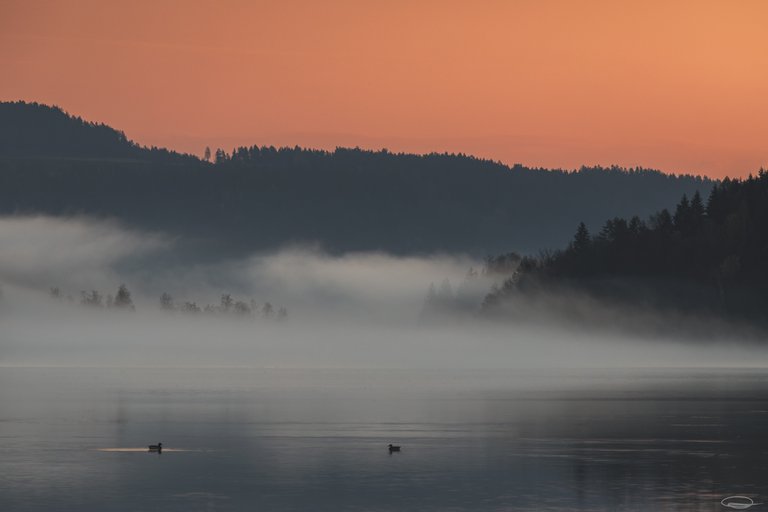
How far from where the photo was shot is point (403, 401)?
451 ft

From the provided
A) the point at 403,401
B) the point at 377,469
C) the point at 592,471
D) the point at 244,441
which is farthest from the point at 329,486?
the point at 403,401

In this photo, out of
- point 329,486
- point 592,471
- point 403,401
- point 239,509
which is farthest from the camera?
point 403,401

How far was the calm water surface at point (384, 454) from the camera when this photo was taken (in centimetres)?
6366

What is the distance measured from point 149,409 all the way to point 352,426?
26.9 meters

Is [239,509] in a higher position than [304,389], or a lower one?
lower

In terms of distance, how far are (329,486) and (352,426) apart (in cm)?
3408

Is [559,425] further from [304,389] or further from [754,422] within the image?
[304,389]

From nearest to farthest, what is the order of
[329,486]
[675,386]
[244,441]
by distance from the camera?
[329,486] → [244,441] → [675,386]

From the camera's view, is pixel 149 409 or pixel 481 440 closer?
pixel 481 440

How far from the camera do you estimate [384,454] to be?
80.2 meters

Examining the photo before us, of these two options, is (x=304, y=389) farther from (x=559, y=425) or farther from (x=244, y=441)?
(x=244, y=441)

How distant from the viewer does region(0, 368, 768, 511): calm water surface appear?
209 ft

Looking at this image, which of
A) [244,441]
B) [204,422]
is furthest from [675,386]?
[244,441]

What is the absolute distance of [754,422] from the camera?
339 feet
